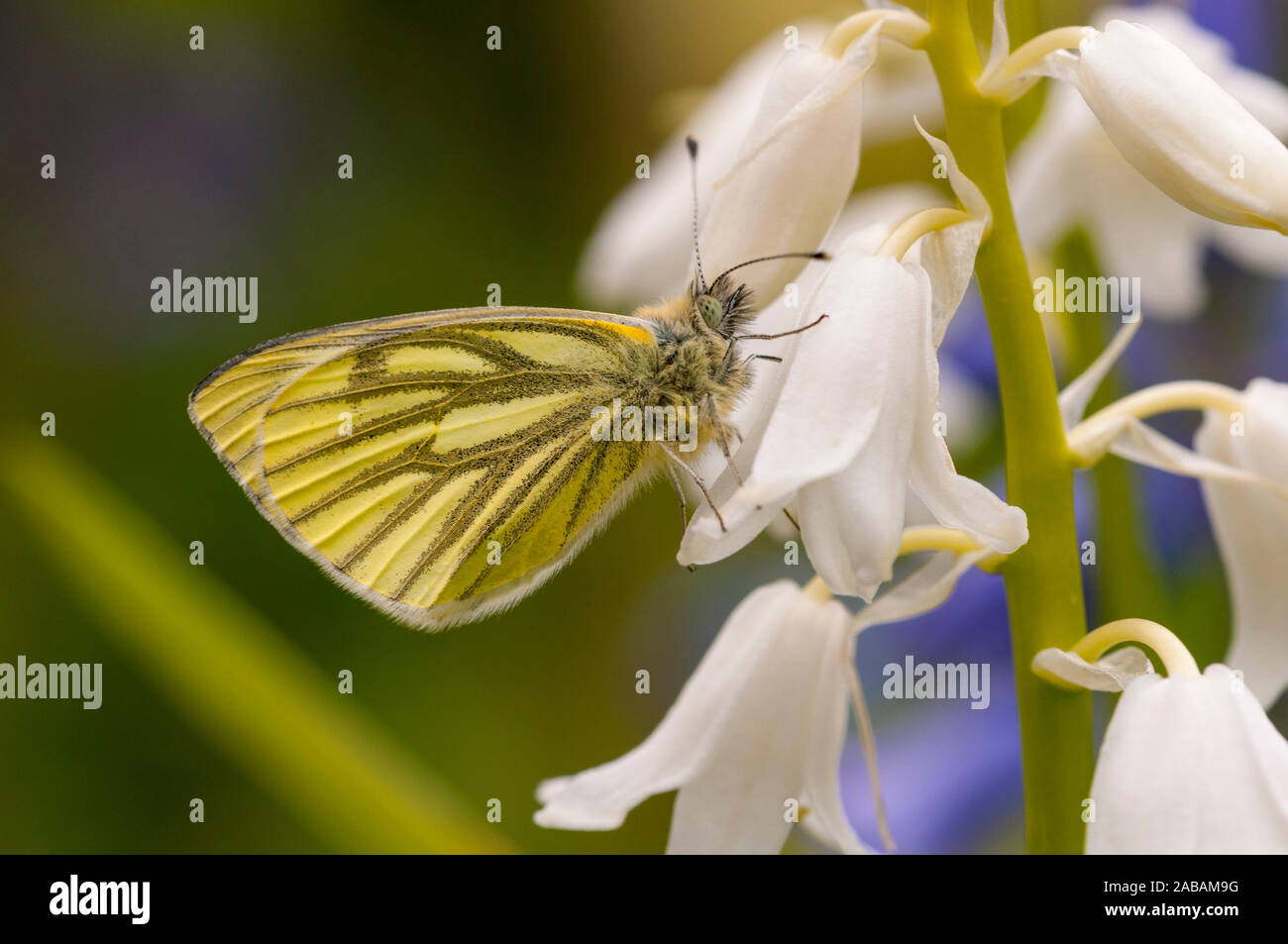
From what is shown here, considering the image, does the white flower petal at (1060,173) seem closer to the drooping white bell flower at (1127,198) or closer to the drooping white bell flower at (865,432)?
the drooping white bell flower at (1127,198)

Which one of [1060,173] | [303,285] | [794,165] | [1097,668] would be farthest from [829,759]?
[303,285]

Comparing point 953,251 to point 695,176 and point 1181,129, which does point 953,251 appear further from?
point 695,176

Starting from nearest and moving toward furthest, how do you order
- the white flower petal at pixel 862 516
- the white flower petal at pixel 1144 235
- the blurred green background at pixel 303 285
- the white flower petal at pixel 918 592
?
the white flower petal at pixel 862 516, the white flower petal at pixel 918 592, the white flower petal at pixel 1144 235, the blurred green background at pixel 303 285

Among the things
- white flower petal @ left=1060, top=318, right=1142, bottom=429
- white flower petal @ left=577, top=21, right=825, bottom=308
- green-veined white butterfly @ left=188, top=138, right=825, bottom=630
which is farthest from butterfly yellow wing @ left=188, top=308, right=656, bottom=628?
white flower petal @ left=1060, top=318, right=1142, bottom=429

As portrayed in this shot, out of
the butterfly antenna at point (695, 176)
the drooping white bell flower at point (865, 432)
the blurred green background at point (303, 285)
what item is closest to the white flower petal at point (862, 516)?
the drooping white bell flower at point (865, 432)

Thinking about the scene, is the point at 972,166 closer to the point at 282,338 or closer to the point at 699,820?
the point at 699,820

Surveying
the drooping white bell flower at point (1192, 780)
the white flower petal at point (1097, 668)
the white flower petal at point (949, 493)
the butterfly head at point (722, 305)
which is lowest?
the drooping white bell flower at point (1192, 780)
